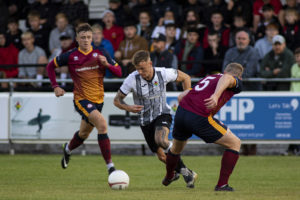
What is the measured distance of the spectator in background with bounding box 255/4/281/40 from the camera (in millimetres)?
16172

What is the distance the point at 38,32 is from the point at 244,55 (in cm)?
661

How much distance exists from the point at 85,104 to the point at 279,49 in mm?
5998

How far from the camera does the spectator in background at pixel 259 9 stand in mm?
17031

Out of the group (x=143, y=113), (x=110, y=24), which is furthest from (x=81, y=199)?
(x=110, y=24)

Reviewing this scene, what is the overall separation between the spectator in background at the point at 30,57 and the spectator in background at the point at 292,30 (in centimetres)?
627

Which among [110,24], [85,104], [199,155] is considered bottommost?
[199,155]

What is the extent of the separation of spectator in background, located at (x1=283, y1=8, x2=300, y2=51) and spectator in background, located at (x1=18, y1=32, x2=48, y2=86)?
6.27 m

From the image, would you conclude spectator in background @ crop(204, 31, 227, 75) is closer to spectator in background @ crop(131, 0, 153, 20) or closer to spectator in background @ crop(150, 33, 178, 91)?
spectator in background @ crop(150, 33, 178, 91)

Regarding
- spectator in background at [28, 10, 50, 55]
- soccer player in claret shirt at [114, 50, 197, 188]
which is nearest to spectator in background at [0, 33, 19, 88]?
Answer: spectator in background at [28, 10, 50, 55]

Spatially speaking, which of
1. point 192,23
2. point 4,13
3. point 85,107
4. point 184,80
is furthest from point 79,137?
point 4,13

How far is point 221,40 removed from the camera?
16.4 metres

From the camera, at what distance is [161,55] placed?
14.9 meters

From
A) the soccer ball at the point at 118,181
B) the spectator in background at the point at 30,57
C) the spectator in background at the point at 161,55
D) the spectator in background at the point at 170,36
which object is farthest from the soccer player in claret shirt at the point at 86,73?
the spectator in background at the point at 30,57

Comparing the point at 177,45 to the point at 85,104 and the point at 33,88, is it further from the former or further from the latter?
the point at 85,104
